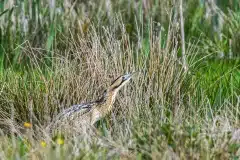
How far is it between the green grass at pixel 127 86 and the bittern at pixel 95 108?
94 millimetres

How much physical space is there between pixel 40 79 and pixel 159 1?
12.7 ft

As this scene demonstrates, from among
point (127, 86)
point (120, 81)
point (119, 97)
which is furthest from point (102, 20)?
point (120, 81)

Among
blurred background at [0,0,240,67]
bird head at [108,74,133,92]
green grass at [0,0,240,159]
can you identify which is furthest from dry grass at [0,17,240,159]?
blurred background at [0,0,240,67]

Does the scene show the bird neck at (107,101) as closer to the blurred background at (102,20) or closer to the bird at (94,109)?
the bird at (94,109)

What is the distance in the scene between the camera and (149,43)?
7.59 meters

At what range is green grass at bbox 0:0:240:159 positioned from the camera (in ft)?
17.4

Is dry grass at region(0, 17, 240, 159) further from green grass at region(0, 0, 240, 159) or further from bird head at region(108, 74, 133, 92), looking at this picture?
bird head at region(108, 74, 133, 92)

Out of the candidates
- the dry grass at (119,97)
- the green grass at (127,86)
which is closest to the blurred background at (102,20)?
the green grass at (127,86)

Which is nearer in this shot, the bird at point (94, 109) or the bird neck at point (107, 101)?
the bird at point (94, 109)

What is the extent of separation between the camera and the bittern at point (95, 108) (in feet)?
21.6

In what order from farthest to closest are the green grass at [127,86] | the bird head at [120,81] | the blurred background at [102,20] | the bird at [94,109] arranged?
the blurred background at [102,20]
the bird head at [120,81]
the bird at [94,109]
the green grass at [127,86]

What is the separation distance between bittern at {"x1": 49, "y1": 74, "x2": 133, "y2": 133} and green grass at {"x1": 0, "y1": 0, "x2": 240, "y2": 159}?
0.31 ft

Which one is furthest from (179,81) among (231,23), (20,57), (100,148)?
(231,23)

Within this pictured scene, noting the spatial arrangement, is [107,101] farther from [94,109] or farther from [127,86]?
[127,86]
